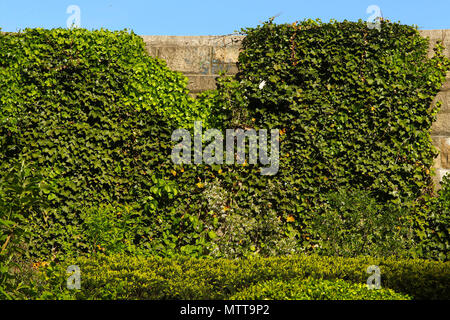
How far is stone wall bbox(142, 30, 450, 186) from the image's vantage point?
6750 millimetres

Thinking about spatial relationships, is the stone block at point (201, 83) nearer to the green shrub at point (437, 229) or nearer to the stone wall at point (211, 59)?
the stone wall at point (211, 59)

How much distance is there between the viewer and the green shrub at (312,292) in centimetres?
398

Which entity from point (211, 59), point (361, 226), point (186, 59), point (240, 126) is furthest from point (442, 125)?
point (186, 59)

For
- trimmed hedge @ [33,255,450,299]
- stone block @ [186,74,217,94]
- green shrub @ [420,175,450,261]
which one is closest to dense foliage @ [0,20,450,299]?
green shrub @ [420,175,450,261]

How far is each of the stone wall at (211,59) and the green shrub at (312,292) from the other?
3217mm

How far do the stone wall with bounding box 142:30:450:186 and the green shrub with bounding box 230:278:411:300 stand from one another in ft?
10.6

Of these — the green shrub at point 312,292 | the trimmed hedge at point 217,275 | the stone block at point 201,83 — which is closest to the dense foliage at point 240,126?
the stone block at point 201,83

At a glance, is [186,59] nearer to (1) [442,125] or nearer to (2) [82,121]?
(2) [82,121]

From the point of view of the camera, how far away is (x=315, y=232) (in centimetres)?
646

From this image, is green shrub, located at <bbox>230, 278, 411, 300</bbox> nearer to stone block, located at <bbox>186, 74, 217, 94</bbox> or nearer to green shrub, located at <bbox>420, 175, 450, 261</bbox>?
green shrub, located at <bbox>420, 175, 450, 261</bbox>

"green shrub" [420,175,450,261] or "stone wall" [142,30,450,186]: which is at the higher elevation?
"stone wall" [142,30,450,186]
